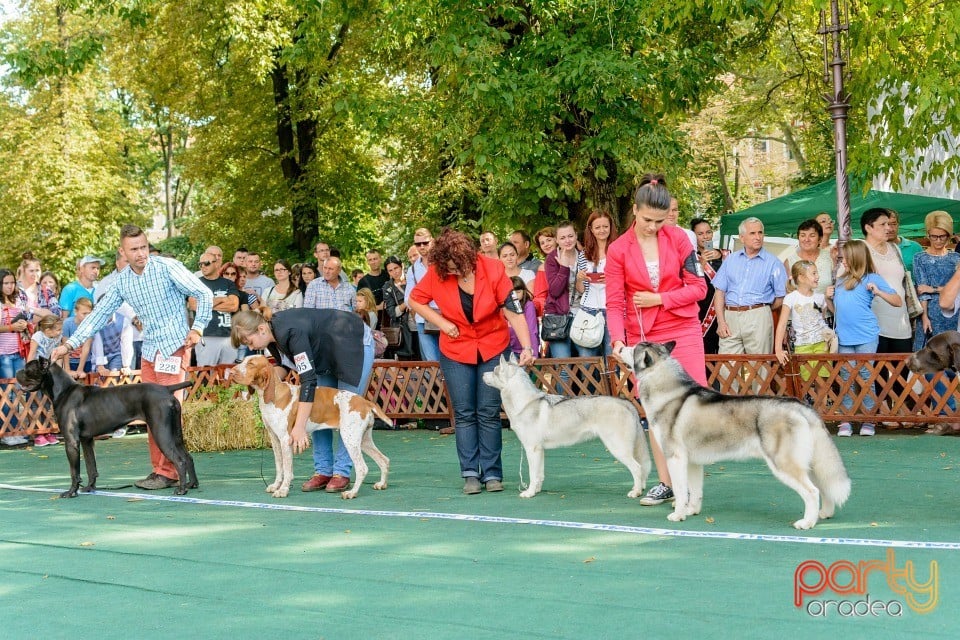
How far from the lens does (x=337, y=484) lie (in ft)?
29.2

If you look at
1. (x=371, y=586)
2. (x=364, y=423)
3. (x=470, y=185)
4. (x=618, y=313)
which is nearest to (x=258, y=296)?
(x=470, y=185)

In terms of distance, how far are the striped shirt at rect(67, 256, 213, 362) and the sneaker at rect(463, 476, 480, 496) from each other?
2599 mm

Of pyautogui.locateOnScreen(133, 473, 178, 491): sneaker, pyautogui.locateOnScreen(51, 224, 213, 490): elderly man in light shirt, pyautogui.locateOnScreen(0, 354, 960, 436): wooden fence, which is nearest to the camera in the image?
pyautogui.locateOnScreen(51, 224, 213, 490): elderly man in light shirt

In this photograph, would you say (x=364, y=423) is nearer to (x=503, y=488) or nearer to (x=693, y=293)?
(x=503, y=488)

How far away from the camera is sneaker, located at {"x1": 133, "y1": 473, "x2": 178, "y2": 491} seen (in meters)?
9.43

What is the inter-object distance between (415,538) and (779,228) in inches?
492

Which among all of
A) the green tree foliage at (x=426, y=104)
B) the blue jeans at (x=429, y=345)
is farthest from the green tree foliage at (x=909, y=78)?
the blue jeans at (x=429, y=345)

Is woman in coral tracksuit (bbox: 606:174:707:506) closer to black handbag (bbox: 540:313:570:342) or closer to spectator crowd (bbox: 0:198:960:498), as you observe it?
Result: spectator crowd (bbox: 0:198:960:498)

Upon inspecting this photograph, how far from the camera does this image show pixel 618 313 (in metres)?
7.63

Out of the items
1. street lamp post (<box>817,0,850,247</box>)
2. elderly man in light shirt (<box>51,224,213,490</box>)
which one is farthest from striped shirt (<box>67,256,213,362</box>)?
→ street lamp post (<box>817,0,850,247</box>)

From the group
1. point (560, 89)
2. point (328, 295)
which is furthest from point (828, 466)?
point (560, 89)

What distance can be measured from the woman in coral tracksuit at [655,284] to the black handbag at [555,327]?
174 inches

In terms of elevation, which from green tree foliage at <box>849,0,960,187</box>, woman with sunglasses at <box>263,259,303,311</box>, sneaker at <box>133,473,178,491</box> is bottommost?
sneaker at <box>133,473,178,491</box>

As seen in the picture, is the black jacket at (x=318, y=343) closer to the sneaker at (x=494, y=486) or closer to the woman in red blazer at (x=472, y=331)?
the woman in red blazer at (x=472, y=331)
